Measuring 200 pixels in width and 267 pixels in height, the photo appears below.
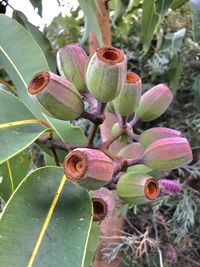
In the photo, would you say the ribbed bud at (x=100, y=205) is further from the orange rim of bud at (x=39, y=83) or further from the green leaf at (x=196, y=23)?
the green leaf at (x=196, y=23)

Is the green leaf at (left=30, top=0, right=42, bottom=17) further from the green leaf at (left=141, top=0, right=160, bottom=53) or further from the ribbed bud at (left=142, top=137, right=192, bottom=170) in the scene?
the ribbed bud at (left=142, top=137, right=192, bottom=170)

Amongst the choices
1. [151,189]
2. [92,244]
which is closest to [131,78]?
[151,189]

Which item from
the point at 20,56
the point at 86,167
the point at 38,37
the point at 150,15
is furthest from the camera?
the point at 38,37

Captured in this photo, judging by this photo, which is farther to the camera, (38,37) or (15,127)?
(38,37)

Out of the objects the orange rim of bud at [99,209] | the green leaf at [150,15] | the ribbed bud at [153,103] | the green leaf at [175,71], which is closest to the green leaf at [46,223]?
the orange rim of bud at [99,209]

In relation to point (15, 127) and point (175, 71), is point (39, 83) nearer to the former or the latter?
point (15, 127)

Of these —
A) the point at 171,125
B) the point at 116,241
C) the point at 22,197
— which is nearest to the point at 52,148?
the point at 22,197
